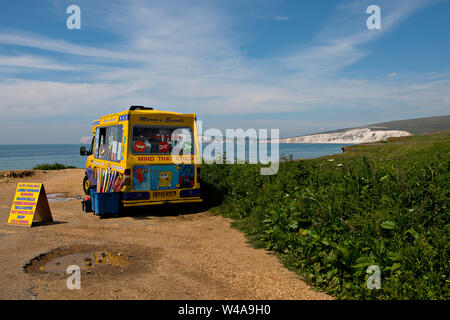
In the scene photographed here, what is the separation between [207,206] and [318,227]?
6045 millimetres

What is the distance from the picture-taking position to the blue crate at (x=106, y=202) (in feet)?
30.9

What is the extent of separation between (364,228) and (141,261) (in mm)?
3675

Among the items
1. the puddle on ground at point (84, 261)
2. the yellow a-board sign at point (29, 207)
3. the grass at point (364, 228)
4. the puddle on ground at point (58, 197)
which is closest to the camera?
the grass at point (364, 228)

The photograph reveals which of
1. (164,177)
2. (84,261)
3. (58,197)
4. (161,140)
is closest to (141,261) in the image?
(84,261)

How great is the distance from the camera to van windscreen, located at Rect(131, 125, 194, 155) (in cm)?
978

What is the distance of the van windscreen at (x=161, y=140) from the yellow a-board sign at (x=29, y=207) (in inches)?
103

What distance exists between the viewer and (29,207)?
874 centimetres

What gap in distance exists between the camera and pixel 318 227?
18.8 ft

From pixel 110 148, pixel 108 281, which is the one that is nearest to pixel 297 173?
pixel 108 281

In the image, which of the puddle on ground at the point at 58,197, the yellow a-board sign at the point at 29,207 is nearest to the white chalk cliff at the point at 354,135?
the puddle on ground at the point at 58,197

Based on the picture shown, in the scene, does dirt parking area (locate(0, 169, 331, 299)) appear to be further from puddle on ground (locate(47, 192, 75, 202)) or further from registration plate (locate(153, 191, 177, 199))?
puddle on ground (locate(47, 192, 75, 202))

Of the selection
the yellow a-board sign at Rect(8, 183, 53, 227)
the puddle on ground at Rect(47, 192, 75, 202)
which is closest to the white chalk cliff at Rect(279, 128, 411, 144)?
the puddle on ground at Rect(47, 192, 75, 202)

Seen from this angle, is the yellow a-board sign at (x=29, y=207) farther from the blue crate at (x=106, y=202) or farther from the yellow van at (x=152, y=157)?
the yellow van at (x=152, y=157)

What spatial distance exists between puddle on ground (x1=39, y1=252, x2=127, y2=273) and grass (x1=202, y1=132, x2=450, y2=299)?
2.72 metres
